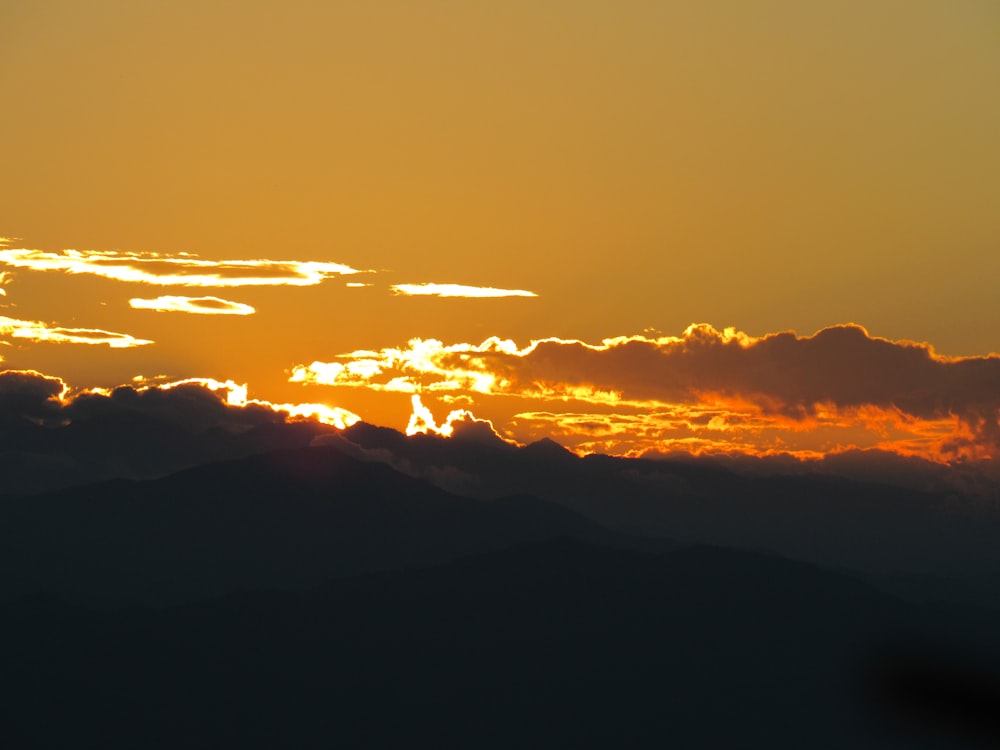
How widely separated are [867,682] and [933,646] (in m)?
5.48

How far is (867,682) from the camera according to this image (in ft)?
117

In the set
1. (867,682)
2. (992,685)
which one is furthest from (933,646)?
(992,685)

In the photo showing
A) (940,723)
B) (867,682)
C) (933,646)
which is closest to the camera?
(940,723)

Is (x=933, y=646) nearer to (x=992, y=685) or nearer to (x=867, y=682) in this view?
(x=867, y=682)

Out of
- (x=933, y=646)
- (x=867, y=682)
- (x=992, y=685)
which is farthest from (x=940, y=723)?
(x=933, y=646)

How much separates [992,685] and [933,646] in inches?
369

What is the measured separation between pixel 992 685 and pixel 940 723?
8.12 feet

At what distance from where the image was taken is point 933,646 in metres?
40.1

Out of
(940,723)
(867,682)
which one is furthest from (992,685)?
(867,682)

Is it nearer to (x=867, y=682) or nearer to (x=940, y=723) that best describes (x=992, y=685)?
(x=940, y=723)

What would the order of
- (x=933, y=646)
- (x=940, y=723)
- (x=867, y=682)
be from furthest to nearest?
1. (x=933, y=646)
2. (x=867, y=682)
3. (x=940, y=723)

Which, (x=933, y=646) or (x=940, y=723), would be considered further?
(x=933, y=646)

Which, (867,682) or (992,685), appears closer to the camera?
(992,685)
